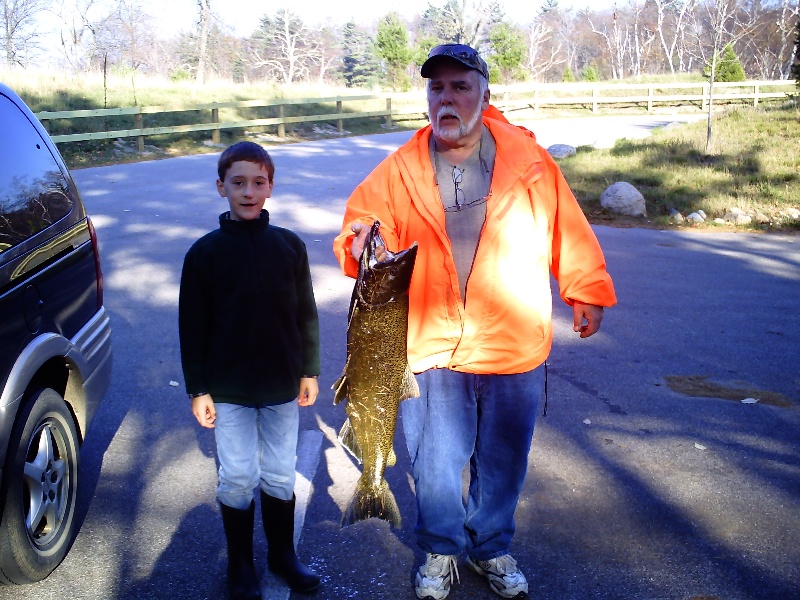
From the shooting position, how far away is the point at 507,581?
10.9ft

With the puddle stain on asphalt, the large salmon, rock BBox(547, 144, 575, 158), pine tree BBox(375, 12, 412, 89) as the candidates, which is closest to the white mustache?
the large salmon

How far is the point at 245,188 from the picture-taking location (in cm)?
307

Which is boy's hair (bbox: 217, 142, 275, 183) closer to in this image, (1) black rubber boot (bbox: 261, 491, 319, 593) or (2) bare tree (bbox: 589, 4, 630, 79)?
(1) black rubber boot (bbox: 261, 491, 319, 593)

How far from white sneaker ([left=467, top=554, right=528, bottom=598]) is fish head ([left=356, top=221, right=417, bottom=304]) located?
1.37 metres

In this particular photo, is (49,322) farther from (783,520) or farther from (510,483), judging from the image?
(783,520)

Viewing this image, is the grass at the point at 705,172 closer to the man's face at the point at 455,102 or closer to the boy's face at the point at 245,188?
the man's face at the point at 455,102

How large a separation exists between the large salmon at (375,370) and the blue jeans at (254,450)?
1.09 feet

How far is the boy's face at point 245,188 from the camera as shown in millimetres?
3068

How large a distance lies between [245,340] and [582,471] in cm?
235

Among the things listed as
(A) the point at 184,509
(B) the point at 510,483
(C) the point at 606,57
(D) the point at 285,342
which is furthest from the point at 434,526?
(C) the point at 606,57

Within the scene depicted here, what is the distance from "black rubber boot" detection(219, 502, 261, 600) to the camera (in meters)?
3.21

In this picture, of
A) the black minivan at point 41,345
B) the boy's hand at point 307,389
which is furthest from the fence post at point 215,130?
the boy's hand at point 307,389

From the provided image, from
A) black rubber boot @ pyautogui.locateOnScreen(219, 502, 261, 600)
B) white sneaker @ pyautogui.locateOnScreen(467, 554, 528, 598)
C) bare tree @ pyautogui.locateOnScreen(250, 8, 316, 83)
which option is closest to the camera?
black rubber boot @ pyautogui.locateOnScreen(219, 502, 261, 600)

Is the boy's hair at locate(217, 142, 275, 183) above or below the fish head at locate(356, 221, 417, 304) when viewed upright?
above
